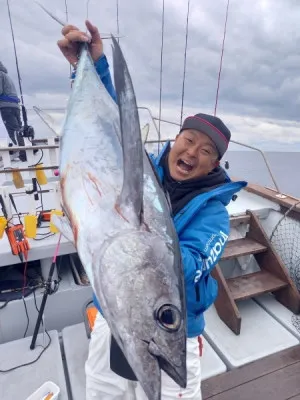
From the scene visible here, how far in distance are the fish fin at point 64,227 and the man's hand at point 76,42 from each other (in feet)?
2.50

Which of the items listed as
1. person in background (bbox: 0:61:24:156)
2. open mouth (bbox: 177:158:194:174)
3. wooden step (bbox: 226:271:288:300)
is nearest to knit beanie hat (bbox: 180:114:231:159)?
open mouth (bbox: 177:158:194:174)

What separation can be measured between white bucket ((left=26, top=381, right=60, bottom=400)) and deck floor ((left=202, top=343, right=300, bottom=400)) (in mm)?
1005

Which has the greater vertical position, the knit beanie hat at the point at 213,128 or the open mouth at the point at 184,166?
the knit beanie hat at the point at 213,128

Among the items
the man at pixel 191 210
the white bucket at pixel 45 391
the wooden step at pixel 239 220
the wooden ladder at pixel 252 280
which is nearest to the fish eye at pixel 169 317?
the man at pixel 191 210

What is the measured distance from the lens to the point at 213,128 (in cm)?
141

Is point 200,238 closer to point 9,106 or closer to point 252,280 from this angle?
point 252,280

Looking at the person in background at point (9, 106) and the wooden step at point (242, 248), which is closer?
the wooden step at point (242, 248)

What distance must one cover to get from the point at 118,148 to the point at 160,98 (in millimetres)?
2975

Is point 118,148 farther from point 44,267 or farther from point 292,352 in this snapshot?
point 292,352

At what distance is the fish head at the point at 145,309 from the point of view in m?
0.69

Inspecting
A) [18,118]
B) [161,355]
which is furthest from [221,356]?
[18,118]

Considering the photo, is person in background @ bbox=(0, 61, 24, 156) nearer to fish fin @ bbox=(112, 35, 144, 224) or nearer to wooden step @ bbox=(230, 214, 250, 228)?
wooden step @ bbox=(230, 214, 250, 228)

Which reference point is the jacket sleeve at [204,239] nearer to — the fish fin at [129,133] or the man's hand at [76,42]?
the fish fin at [129,133]

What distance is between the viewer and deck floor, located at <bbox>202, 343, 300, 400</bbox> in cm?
201
